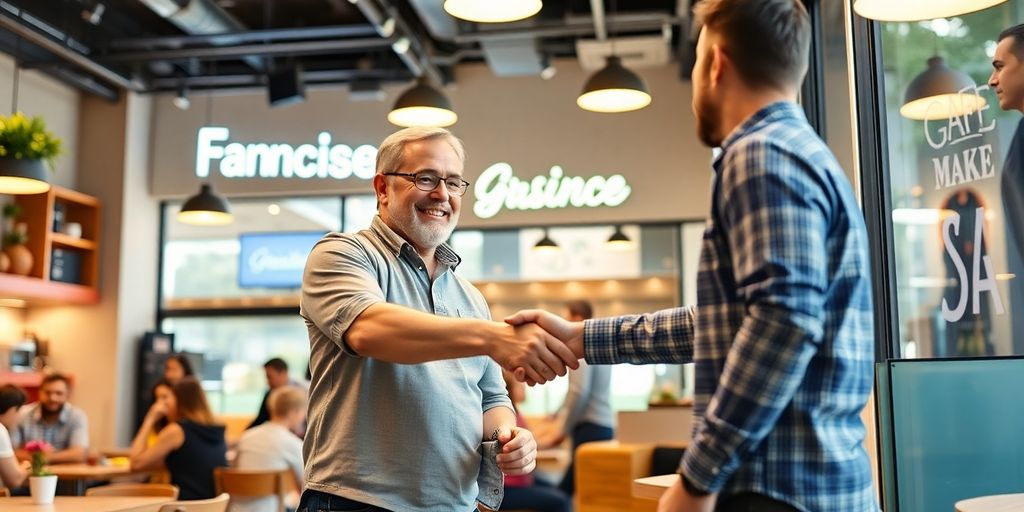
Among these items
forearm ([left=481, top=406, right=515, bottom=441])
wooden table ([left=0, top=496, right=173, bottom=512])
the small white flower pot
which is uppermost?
forearm ([left=481, top=406, right=515, bottom=441])

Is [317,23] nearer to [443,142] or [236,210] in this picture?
[236,210]

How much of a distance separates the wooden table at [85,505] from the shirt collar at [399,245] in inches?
75.4

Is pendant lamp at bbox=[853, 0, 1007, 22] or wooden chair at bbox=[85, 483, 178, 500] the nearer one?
pendant lamp at bbox=[853, 0, 1007, 22]

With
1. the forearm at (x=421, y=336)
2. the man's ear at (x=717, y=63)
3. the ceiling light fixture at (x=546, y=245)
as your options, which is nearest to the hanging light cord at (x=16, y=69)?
the ceiling light fixture at (x=546, y=245)

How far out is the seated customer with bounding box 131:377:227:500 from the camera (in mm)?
6055

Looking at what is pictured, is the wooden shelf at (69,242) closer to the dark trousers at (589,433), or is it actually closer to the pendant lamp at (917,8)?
the dark trousers at (589,433)

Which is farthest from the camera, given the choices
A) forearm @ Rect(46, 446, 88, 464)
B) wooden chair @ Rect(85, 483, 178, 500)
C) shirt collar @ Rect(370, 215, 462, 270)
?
forearm @ Rect(46, 446, 88, 464)

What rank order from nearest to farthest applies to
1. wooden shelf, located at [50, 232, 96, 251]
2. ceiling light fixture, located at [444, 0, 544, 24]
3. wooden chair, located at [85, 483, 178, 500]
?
1. ceiling light fixture, located at [444, 0, 544, 24]
2. wooden chair, located at [85, 483, 178, 500]
3. wooden shelf, located at [50, 232, 96, 251]

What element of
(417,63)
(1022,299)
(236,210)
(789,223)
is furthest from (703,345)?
(236,210)

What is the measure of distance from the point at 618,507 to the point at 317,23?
5.90m

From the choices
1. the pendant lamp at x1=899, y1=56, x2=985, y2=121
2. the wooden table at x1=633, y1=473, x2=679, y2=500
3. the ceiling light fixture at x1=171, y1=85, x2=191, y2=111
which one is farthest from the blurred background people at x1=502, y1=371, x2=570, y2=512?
the ceiling light fixture at x1=171, y1=85, x2=191, y2=111

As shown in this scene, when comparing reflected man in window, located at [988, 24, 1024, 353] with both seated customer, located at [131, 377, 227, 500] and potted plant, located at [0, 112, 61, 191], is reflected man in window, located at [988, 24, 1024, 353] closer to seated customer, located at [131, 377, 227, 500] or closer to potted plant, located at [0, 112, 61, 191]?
seated customer, located at [131, 377, 227, 500]

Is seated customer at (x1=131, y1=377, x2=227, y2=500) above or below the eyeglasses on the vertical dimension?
below

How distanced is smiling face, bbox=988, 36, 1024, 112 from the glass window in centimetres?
2
